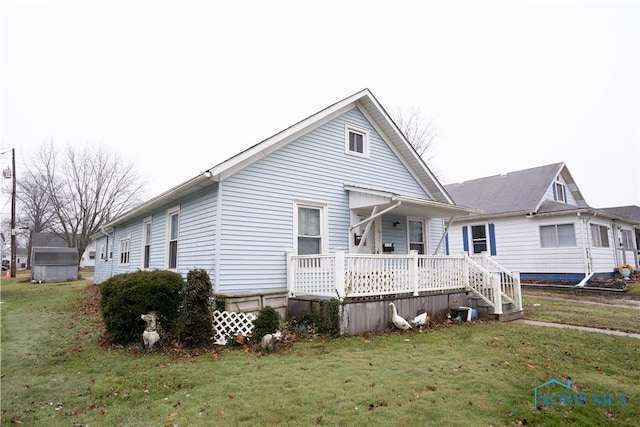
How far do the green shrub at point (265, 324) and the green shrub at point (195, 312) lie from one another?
0.92 m

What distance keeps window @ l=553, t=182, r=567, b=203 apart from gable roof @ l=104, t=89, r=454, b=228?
1017cm

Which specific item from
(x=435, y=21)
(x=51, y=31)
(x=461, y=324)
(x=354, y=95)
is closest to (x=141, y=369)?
(x=461, y=324)

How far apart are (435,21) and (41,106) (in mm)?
18435

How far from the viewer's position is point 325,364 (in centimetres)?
582

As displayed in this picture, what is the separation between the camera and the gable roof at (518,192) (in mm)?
18188

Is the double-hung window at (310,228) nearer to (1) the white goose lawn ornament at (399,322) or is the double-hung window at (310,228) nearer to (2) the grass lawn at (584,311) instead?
(1) the white goose lawn ornament at (399,322)

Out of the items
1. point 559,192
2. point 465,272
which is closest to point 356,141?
point 465,272

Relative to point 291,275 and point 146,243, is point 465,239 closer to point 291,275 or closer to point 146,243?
point 291,275

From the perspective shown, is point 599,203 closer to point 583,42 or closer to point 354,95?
point 583,42

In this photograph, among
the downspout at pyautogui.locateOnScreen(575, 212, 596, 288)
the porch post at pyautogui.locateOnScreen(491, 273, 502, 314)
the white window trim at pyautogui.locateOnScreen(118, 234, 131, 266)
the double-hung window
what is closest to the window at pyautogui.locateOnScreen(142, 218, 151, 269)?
the white window trim at pyautogui.locateOnScreen(118, 234, 131, 266)

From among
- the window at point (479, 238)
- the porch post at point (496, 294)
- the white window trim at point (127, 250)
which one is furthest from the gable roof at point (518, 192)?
the white window trim at point (127, 250)

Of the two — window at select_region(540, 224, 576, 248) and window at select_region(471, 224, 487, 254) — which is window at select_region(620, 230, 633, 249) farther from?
window at select_region(471, 224, 487, 254)

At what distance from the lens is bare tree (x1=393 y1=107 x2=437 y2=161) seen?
2705cm

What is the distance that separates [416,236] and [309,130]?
5397 millimetres
